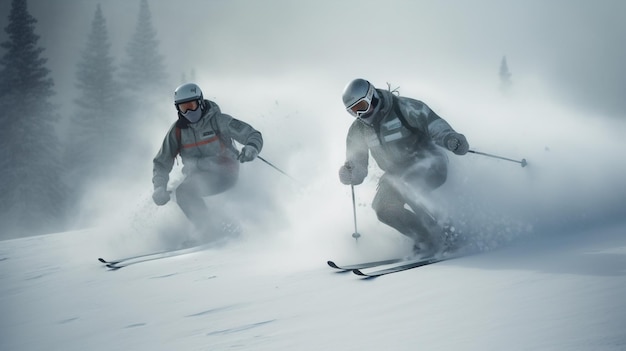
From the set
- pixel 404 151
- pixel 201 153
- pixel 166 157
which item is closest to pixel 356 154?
pixel 404 151

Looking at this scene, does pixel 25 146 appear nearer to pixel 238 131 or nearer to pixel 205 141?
pixel 205 141

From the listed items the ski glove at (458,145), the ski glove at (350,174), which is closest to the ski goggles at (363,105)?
the ski glove at (350,174)

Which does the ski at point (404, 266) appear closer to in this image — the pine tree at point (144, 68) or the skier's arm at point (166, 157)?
the skier's arm at point (166, 157)

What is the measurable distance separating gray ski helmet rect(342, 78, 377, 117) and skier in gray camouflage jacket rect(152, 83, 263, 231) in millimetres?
2738

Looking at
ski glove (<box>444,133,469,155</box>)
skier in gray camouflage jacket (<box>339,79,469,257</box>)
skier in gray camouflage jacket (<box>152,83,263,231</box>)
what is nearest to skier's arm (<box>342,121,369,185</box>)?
skier in gray camouflage jacket (<box>339,79,469,257</box>)

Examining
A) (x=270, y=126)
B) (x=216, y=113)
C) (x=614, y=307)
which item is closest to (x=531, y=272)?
(x=614, y=307)

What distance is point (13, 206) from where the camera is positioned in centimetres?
2919

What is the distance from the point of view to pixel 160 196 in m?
8.62

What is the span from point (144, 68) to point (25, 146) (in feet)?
37.0

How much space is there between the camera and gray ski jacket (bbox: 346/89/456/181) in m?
6.21

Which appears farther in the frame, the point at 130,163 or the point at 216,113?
the point at 130,163

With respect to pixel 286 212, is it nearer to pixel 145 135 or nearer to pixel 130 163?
pixel 130 163

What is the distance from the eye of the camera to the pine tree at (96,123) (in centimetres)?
3350

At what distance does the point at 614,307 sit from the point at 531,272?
4.13 feet
